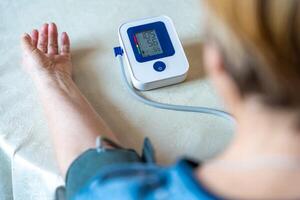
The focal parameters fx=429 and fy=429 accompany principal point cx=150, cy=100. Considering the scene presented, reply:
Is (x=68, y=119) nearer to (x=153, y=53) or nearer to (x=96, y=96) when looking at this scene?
(x=96, y=96)

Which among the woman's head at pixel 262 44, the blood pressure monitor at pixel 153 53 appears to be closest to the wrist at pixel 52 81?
the blood pressure monitor at pixel 153 53

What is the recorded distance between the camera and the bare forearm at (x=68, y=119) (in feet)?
2.38

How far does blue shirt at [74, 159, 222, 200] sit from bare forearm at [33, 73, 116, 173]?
12cm

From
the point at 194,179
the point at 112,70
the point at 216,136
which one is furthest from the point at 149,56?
the point at 194,179

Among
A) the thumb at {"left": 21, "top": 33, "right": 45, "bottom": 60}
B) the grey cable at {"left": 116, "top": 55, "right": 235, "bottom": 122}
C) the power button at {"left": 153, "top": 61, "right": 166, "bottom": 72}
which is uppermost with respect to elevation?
the thumb at {"left": 21, "top": 33, "right": 45, "bottom": 60}

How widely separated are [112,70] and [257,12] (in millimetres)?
501

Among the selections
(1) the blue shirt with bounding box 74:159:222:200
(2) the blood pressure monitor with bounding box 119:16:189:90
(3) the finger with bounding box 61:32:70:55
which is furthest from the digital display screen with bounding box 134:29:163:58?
(1) the blue shirt with bounding box 74:159:222:200

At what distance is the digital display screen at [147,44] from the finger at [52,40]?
0.58 feet

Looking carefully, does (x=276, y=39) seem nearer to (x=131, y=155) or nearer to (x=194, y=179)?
→ (x=194, y=179)

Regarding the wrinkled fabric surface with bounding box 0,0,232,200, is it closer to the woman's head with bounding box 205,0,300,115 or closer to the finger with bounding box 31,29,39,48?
the finger with bounding box 31,29,39,48

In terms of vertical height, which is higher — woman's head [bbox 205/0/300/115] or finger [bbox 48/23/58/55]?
woman's head [bbox 205/0/300/115]

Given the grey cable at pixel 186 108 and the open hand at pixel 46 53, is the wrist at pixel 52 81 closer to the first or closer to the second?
the open hand at pixel 46 53

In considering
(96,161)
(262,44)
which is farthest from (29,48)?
(262,44)

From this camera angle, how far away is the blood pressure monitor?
82 centimetres
